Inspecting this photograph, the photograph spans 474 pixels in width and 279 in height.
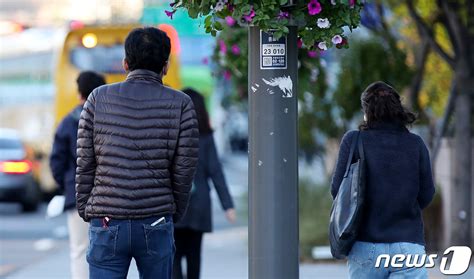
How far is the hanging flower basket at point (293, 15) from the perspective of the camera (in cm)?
550

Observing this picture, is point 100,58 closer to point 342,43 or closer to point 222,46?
point 222,46

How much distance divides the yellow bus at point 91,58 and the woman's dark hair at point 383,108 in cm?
1457

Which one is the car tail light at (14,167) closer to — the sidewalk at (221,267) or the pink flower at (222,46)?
the sidewalk at (221,267)

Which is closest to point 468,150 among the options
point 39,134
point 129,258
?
point 129,258

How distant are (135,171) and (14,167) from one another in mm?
17132

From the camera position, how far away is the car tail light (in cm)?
2178

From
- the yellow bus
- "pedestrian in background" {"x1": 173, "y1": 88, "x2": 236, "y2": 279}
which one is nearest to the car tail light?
the yellow bus

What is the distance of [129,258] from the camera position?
17.6 ft

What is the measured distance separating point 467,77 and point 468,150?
84 cm

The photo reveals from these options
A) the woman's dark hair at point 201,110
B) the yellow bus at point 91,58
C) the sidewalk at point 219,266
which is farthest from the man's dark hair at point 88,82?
the yellow bus at point 91,58

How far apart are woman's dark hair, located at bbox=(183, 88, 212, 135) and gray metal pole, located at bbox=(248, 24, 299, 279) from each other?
2.50 m

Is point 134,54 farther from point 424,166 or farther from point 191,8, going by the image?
point 424,166

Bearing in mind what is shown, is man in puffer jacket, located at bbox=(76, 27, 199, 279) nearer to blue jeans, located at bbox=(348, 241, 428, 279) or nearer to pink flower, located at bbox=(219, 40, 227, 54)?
blue jeans, located at bbox=(348, 241, 428, 279)

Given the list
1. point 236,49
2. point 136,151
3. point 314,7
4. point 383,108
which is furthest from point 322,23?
point 236,49
